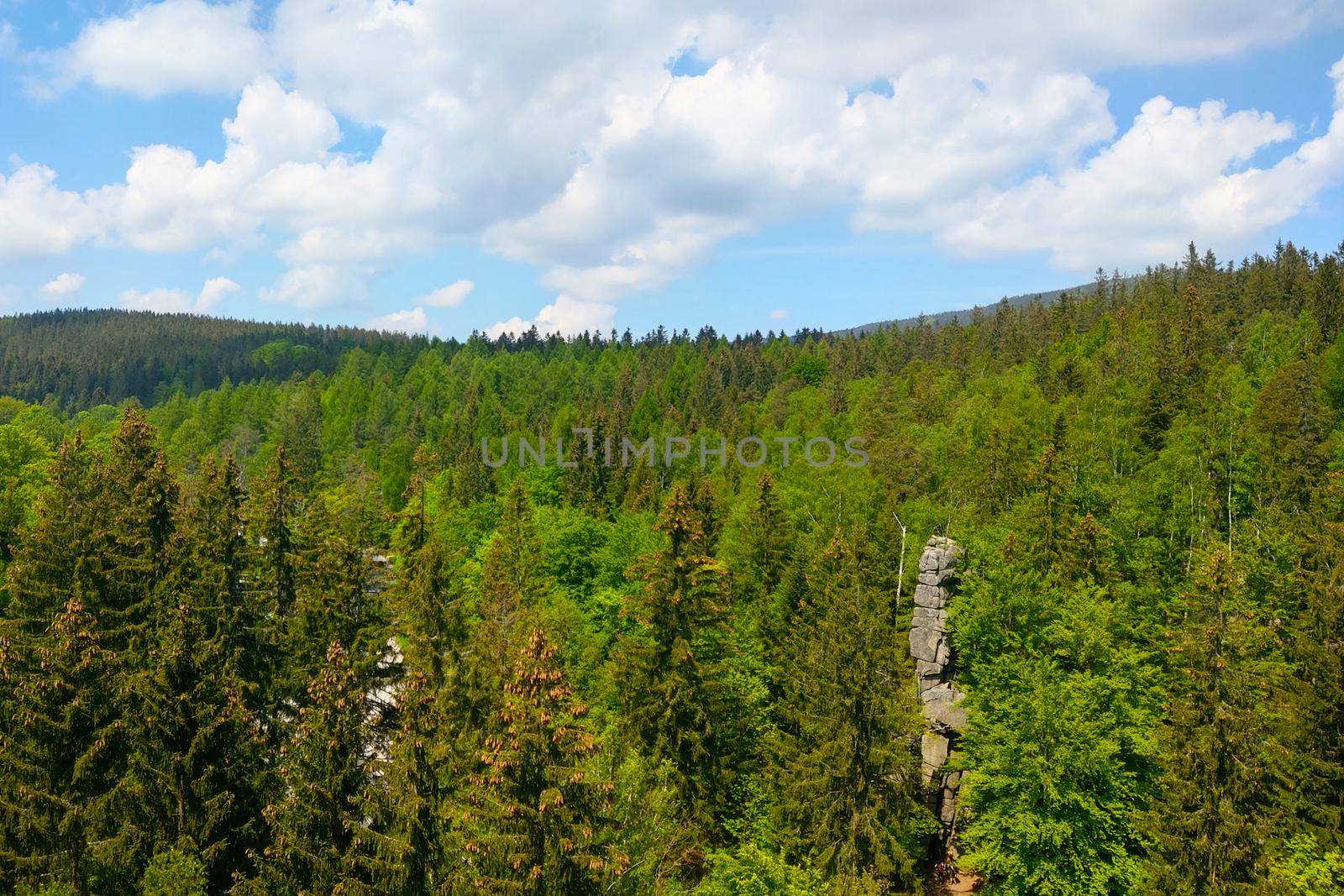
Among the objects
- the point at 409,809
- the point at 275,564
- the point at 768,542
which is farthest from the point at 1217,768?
the point at 275,564

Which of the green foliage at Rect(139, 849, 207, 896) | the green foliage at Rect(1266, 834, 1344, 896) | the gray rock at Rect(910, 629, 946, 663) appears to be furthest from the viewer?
the gray rock at Rect(910, 629, 946, 663)

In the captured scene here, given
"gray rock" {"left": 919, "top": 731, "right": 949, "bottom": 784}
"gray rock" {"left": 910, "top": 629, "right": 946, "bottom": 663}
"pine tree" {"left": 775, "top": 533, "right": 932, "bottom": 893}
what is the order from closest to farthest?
1. "pine tree" {"left": 775, "top": 533, "right": 932, "bottom": 893}
2. "gray rock" {"left": 919, "top": 731, "right": 949, "bottom": 784}
3. "gray rock" {"left": 910, "top": 629, "right": 946, "bottom": 663}

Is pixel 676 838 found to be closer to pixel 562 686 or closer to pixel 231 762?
pixel 562 686

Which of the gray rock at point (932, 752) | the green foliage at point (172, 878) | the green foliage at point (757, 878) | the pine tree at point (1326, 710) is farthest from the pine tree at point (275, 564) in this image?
the pine tree at point (1326, 710)

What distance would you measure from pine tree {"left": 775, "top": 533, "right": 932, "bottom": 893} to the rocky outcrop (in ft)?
20.4

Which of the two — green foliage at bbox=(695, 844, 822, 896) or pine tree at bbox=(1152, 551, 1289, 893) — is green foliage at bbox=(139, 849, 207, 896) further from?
pine tree at bbox=(1152, 551, 1289, 893)

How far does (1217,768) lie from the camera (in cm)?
2064

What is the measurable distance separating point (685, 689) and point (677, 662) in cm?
105

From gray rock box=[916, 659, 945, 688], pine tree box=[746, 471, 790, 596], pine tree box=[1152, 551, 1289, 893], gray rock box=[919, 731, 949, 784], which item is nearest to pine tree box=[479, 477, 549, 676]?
pine tree box=[746, 471, 790, 596]

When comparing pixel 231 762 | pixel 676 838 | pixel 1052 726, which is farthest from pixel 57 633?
pixel 1052 726

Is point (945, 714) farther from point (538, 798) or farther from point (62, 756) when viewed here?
point (62, 756)

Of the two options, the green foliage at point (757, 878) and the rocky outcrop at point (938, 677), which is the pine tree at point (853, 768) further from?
the rocky outcrop at point (938, 677)

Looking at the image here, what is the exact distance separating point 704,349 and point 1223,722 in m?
133

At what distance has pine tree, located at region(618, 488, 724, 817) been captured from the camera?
26.6m
